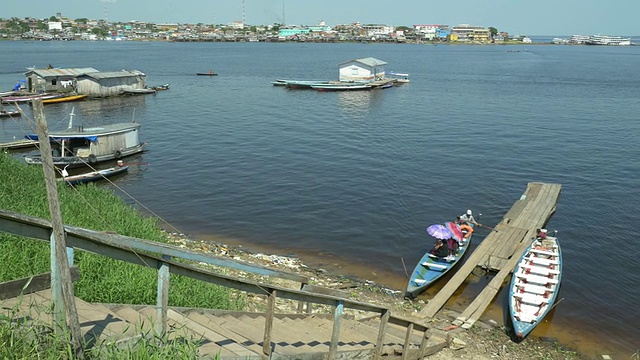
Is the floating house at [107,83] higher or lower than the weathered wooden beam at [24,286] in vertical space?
higher

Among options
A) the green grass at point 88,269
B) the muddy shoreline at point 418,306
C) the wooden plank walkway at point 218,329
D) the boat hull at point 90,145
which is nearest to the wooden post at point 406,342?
the wooden plank walkway at point 218,329

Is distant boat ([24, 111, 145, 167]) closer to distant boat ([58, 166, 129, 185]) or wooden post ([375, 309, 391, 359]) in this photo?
distant boat ([58, 166, 129, 185])

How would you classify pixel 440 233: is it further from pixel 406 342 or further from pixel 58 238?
pixel 58 238

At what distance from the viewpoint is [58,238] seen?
5016 millimetres

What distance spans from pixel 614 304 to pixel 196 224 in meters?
18.5

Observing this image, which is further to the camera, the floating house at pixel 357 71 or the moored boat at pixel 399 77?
the moored boat at pixel 399 77

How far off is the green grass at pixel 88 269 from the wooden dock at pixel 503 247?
7728 millimetres

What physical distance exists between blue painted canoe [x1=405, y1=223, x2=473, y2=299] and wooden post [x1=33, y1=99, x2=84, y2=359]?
48.9 ft

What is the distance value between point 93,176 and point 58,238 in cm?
2784

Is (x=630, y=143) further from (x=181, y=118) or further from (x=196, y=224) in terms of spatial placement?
(x=181, y=118)

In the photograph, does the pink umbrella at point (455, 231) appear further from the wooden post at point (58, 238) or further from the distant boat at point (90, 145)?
the distant boat at point (90, 145)

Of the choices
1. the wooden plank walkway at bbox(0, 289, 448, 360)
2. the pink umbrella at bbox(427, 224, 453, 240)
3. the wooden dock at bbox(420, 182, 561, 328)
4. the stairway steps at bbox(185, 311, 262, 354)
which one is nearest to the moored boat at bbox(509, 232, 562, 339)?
the wooden dock at bbox(420, 182, 561, 328)

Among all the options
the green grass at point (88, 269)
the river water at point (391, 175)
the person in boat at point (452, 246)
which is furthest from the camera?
the river water at point (391, 175)

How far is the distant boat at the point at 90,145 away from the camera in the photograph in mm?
32625
